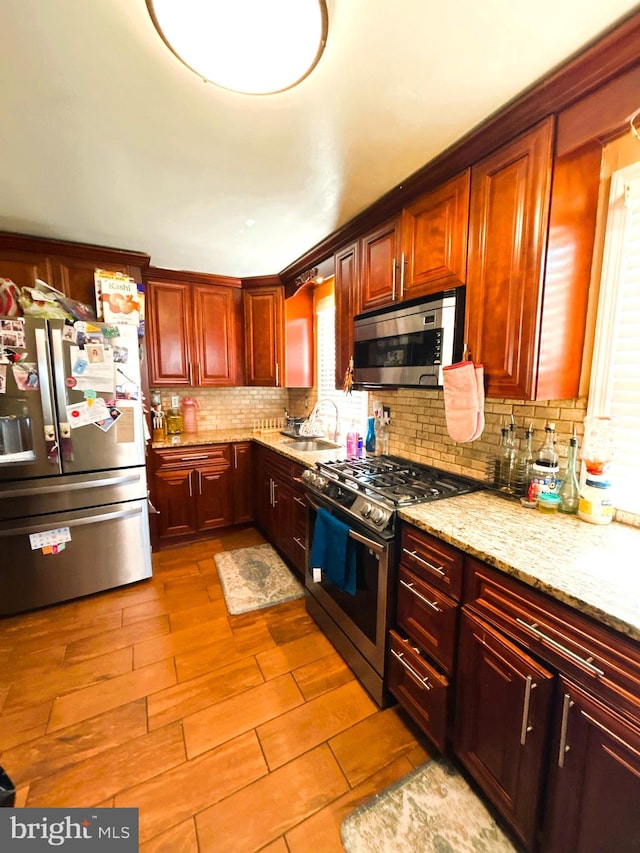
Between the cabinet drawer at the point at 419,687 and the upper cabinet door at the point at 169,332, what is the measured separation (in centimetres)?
268

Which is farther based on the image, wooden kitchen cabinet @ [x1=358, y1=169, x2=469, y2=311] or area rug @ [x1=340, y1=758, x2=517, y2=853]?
wooden kitchen cabinet @ [x1=358, y1=169, x2=469, y2=311]

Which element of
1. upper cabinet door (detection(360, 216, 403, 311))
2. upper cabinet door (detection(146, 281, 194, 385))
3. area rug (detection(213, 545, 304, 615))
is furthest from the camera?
upper cabinet door (detection(146, 281, 194, 385))

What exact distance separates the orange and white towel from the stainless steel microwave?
0.25 feet

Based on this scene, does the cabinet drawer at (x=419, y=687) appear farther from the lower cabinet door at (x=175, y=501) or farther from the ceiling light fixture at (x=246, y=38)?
the lower cabinet door at (x=175, y=501)

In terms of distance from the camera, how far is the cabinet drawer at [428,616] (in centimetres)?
122

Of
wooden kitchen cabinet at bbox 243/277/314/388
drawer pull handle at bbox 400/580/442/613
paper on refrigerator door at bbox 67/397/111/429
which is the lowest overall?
drawer pull handle at bbox 400/580/442/613

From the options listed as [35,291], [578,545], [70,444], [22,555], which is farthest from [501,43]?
[22,555]

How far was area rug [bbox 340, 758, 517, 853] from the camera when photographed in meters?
1.08

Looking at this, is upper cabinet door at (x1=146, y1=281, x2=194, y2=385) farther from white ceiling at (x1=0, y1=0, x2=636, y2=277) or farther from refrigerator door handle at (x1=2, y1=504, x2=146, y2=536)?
refrigerator door handle at (x1=2, y1=504, x2=146, y2=536)

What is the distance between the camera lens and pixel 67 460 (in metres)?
2.15

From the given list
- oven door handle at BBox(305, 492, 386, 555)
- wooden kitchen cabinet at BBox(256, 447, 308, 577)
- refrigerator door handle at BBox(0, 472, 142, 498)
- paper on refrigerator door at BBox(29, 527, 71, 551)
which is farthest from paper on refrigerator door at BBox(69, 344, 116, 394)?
oven door handle at BBox(305, 492, 386, 555)

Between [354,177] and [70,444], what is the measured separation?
87.1 inches

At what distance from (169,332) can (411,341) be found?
227cm

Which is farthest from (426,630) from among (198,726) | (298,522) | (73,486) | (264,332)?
(264,332)
